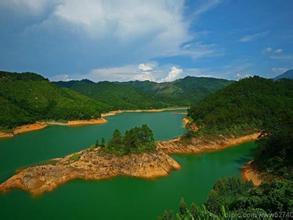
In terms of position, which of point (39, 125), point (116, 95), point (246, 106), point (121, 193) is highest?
point (116, 95)

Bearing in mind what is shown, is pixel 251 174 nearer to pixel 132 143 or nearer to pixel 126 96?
pixel 132 143

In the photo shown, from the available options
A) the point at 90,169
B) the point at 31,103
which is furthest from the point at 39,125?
the point at 90,169

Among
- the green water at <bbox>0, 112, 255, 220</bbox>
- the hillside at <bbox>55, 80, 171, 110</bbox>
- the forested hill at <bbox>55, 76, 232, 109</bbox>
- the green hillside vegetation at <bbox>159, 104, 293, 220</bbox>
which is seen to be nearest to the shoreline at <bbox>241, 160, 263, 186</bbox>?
the green hillside vegetation at <bbox>159, 104, 293, 220</bbox>

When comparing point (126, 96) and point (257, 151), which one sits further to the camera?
point (126, 96)

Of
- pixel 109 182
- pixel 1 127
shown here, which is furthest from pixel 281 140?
pixel 1 127

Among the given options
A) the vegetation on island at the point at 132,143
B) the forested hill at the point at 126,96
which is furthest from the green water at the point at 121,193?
the forested hill at the point at 126,96

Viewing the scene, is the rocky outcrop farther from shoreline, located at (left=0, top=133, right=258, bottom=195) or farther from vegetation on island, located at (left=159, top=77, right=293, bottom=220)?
vegetation on island, located at (left=159, top=77, right=293, bottom=220)
